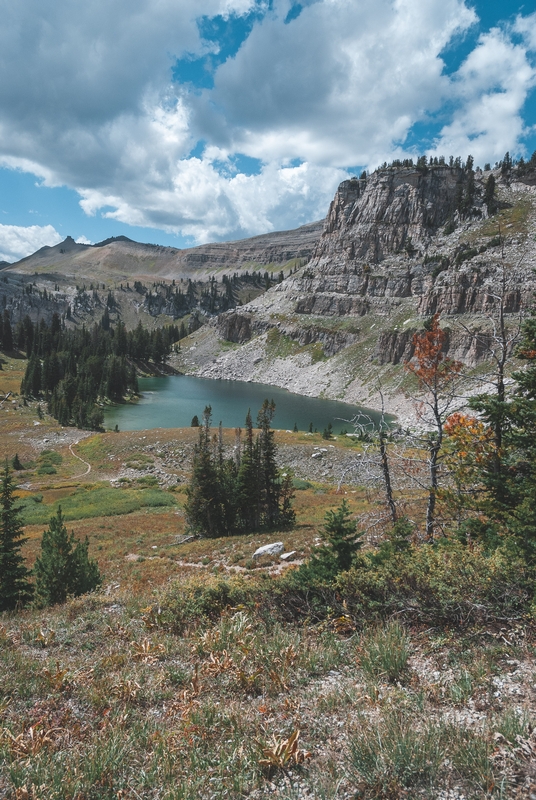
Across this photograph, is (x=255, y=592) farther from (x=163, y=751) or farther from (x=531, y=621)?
(x=531, y=621)

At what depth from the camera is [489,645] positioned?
632 cm

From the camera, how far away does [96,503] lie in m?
41.0

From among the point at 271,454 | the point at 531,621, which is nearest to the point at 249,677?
the point at 531,621

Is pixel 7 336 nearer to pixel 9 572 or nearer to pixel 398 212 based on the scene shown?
pixel 9 572

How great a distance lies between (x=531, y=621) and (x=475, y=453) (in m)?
6.51

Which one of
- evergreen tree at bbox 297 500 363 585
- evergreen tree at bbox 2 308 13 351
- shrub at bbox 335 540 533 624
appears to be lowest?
evergreen tree at bbox 297 500 363 585

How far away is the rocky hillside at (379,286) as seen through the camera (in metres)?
116

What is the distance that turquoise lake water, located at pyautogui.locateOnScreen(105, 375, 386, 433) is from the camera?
280 feet

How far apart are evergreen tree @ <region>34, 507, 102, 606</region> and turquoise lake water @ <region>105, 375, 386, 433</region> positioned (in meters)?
57.4

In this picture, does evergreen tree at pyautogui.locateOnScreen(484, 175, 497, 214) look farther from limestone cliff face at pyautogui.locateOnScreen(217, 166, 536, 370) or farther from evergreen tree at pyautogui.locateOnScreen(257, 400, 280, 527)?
evergreen tree at pyautogui.locateOnScreen(257, 400, 280, 527)

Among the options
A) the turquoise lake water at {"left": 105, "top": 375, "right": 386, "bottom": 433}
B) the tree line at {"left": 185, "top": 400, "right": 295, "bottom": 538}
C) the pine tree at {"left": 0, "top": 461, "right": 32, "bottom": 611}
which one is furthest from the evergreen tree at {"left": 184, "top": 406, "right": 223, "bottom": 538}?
the turquoise lake water at {"left": 105, "top": 375, "right": 386, "bottom": 433}

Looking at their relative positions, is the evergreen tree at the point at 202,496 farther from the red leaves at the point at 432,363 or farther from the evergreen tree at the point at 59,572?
the red leaves at the point at 432,363

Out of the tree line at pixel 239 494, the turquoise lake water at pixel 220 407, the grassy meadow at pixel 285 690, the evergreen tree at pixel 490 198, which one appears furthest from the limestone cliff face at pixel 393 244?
the grassy meadow at pixel 285 690

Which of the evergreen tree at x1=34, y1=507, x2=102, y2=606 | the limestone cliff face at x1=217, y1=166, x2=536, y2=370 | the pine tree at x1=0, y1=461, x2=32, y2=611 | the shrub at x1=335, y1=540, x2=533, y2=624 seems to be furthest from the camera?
the limestone cliff face at x1=217, y1=166, x2=536, y2=370
